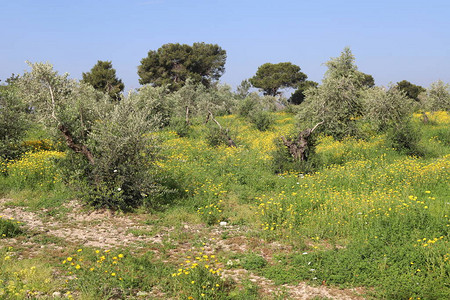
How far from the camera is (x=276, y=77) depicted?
58.1m

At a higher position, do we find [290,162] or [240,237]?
[290,162]

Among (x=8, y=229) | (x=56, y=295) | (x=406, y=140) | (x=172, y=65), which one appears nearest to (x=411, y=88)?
(x=172, y=65)

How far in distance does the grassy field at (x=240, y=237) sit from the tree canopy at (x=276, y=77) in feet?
150

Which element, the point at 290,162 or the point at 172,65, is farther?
the point at 172,65

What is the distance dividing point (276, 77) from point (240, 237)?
172ft

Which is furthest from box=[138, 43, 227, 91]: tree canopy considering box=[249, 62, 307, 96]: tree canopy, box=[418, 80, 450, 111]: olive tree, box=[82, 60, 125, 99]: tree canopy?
box=[418, 80, 450, 111]: olive tree

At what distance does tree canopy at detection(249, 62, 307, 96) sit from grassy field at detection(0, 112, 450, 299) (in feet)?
150

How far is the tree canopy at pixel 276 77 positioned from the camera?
57562 millimetres

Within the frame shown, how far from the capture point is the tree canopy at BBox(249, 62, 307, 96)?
57562mm

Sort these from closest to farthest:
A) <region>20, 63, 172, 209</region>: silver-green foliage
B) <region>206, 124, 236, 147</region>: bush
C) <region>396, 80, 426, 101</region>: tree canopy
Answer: <region>20, 63, 172, 209</region>: silver-green foliage
<region>206, 124, 236, 147</region>: bush
<region>396, 80, 426, 101</region>: tree canopy

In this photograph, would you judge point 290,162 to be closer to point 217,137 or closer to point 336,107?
point 217,137

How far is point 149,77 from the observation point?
2203 inches

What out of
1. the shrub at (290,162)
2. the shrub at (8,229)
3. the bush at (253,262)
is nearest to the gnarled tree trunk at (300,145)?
the shrub at (290,162)

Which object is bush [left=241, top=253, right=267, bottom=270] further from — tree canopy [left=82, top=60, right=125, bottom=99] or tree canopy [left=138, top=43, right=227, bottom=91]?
tree canopy [left=82, top=60, right=125, bottom=99]
